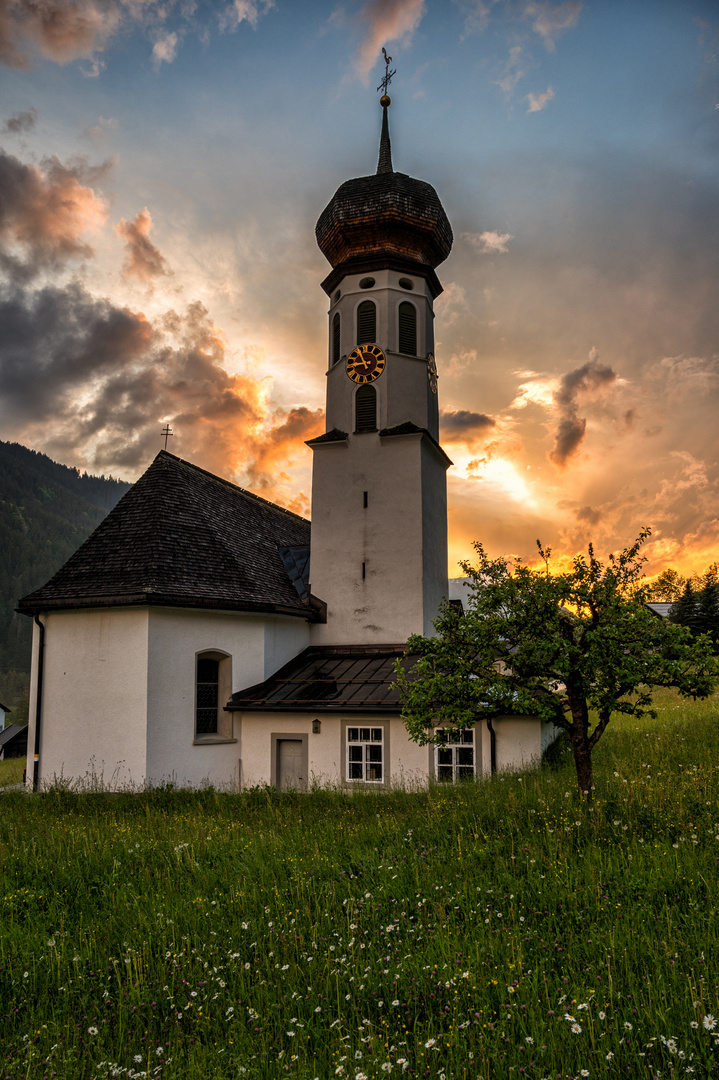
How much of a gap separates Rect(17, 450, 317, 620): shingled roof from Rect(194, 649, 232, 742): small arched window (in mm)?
1602

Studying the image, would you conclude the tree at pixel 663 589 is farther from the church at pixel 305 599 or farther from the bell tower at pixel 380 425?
the bell tower at pixel 380 425

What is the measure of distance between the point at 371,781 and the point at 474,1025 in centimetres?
1263

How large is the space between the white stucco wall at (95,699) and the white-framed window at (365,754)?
15.8 ft

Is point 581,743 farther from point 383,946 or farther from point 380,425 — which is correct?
point 380,425

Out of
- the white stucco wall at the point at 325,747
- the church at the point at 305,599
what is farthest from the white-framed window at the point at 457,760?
the white stucco wall at the point at 325,747

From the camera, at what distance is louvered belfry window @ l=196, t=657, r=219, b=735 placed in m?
18.1

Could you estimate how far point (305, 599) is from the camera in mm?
21812

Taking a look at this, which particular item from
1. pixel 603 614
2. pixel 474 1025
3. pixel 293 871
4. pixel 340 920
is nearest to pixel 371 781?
pixel 603 614

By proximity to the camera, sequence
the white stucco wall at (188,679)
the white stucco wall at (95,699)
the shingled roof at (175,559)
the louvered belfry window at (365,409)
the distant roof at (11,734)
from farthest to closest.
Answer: the distant roof at (11,734), the louvered belfry window at (365,409), the shingled roof at (175,559), the white stucco wall at (188,679), the white stucco wall at (95,699)

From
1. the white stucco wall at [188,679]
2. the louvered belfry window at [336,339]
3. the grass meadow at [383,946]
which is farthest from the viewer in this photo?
the louvered belfry window at [336,339]

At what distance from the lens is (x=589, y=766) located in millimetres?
10945

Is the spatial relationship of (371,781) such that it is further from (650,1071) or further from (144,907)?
(650,1071)

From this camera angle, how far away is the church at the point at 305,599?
16734 mm

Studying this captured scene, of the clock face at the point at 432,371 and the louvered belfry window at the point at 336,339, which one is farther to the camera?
the louvered belfry window at the point at 336,339
